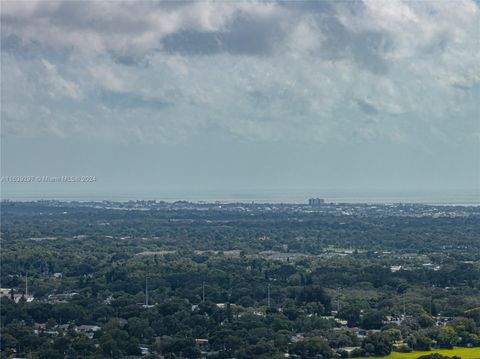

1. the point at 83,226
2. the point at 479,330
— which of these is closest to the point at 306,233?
the point at 83,226

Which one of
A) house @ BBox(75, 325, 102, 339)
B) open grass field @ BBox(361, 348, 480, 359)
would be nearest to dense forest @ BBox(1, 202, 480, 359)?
house @ BBox(75, 325, 102, 339)

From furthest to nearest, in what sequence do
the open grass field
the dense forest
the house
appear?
the house → the dense forest → the open grass field

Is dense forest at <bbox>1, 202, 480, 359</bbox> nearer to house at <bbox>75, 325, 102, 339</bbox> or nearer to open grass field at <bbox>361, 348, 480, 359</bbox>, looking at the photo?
house at <bbox>75, 325, 102, 339</bbox>

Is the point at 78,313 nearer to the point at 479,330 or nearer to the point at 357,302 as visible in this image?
the point at 357,302

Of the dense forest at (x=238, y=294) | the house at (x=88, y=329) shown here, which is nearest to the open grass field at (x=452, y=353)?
the dense forest at (x=238, y=294)

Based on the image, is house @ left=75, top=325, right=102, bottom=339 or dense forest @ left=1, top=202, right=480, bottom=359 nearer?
dense forest @ left=1, top=202, right=480, bottom=359

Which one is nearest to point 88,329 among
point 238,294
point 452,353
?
point 238,294

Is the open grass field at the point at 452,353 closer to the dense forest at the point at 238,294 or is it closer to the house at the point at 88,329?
the dense forest at the point at 238,294

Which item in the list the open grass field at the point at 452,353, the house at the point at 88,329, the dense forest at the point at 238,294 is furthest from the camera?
the house at the point at 88,329
